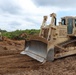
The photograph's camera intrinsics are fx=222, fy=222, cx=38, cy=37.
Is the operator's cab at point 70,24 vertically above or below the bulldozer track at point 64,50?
above

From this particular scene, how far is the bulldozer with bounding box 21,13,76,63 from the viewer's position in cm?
1193

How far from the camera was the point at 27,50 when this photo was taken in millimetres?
16562

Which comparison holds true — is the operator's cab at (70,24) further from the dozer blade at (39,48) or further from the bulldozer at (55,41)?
the dozer blade at (39,48)

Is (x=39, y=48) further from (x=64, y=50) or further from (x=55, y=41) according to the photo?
(x=64, y=50)

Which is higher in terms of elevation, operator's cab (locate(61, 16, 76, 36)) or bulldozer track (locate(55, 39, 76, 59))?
operator's cab (locate(61, 16, 76, 36))

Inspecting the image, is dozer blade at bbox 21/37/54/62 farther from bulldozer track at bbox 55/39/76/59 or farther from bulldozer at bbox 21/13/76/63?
bulldozer track at bbox 55/39/76/59

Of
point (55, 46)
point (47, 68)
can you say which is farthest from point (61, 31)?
point (47, 68)

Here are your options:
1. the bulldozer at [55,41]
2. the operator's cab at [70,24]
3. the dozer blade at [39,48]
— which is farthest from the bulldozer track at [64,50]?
the operator's cab at [70,24]

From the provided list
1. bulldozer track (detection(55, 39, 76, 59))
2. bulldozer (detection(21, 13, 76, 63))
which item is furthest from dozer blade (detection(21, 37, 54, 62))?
bulldozer track (detection(55, 39, 76, 59))

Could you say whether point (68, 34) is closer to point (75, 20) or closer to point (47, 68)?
point (75, 20)

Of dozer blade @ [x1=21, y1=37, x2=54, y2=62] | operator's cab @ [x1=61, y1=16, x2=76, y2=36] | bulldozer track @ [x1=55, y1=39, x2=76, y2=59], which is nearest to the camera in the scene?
dozer blade @ [x1=21, y1=37, x2=54, y2=62]

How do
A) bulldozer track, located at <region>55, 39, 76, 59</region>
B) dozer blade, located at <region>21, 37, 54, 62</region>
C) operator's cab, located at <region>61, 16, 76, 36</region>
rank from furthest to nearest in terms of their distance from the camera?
operator's cab, located at <region>61, 16, 76, 36</region>, bulldozer track, located at <region>55, 39, 76, 59</region>, dozer blade, located at <region>21, 37, 54, 62</region>

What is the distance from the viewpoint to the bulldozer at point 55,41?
39.1 feet

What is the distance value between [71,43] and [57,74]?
453cm
